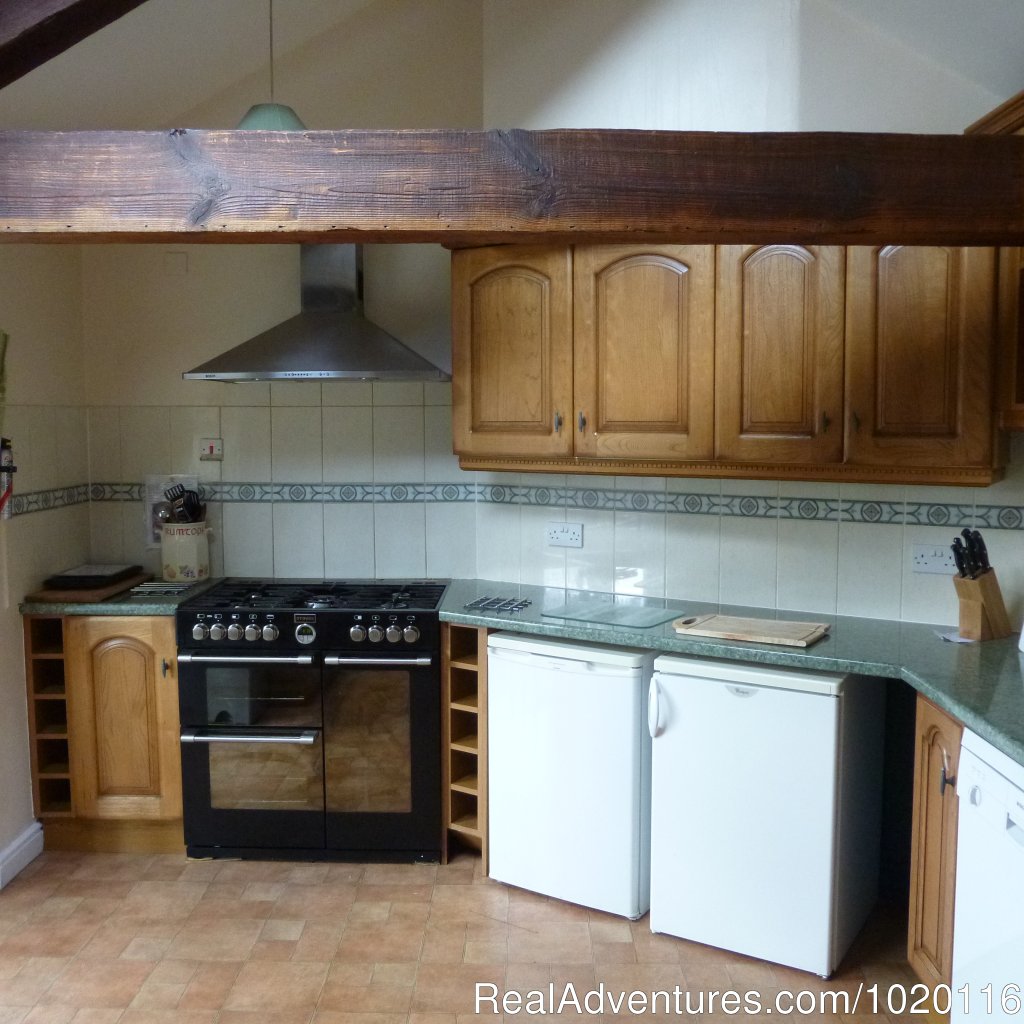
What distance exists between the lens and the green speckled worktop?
208cm

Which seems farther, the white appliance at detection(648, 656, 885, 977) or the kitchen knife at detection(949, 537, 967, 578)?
the kitchen knife at detection(949, 537, 967, 578)

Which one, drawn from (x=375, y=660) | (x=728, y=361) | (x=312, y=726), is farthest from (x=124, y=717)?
(x=728, y=361)

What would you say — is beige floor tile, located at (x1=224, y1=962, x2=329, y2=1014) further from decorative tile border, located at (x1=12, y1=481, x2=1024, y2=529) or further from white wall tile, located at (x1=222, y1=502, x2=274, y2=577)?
decorative tile border, located at (x1=12, y1=481, x2=1024, y2=529)

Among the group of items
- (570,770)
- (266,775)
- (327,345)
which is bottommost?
(266,775)

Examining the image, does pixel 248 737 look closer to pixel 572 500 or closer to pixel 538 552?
pixel 538 552

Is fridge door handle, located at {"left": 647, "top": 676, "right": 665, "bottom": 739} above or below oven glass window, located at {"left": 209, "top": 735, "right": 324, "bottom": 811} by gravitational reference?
above

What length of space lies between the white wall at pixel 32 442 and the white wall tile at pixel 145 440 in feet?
0.53

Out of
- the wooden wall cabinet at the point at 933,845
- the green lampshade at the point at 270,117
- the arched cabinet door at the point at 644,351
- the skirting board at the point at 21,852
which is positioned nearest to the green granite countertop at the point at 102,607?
the skirting board at the point at 21,852

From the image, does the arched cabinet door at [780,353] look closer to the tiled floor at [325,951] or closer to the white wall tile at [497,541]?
the white wall tile at [497,541]

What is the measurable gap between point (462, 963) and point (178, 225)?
1.99 metres

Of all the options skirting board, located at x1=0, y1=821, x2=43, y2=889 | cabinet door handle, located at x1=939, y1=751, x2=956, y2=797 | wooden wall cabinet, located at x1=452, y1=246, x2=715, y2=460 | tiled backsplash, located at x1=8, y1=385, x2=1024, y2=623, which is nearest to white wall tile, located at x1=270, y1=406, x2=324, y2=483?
tiled backsplash, located at x1=8, y1=385, x2=1024, y2=623

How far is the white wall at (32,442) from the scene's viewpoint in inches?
124

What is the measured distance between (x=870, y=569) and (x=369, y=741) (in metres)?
1.65

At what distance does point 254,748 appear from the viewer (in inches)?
125
